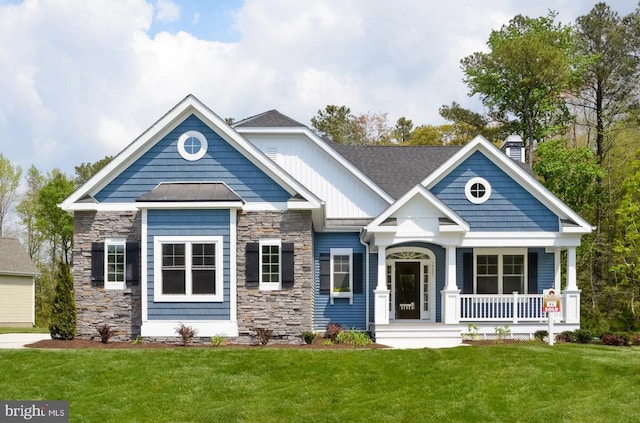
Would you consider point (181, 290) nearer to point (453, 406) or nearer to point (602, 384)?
point (453, 406)

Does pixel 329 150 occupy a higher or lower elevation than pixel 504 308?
higher

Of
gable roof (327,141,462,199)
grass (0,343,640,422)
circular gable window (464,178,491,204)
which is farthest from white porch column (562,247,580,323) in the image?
gable roof (327,141,462,199)

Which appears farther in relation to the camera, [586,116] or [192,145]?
[586,116]

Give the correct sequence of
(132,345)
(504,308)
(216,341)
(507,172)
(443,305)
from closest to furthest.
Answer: (132,345) < (216,341) < (443,305) < (504,308) < (507,172)

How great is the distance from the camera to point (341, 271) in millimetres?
21422

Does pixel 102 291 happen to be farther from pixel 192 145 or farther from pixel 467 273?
pixel 467 273

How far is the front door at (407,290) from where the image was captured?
21.8 m

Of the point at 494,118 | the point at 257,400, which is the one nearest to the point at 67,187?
the point at 494,118

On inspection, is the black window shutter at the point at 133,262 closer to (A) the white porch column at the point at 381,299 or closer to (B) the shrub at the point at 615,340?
(A) the white porch column at the point at 381,299

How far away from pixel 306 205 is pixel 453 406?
7779 millimetres

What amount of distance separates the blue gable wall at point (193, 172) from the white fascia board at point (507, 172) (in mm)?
4969

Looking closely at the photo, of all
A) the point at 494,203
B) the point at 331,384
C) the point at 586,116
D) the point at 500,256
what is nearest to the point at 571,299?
the point at 500,256

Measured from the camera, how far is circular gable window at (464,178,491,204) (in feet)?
67.8

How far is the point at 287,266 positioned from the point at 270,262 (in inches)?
19.5
